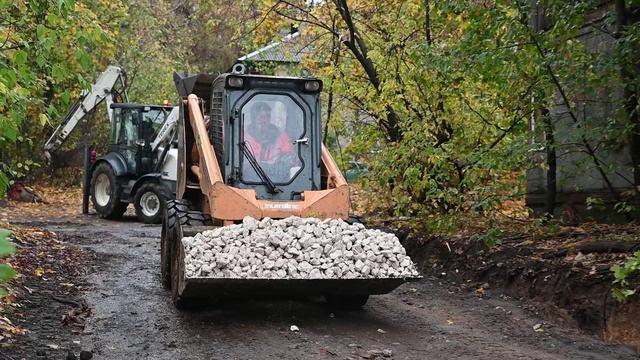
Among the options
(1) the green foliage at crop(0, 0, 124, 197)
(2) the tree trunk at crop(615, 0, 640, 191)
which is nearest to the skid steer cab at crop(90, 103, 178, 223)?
(1) the green foliage at crop(0, 0, 124, 197)

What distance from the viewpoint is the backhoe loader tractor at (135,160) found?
1677 cm

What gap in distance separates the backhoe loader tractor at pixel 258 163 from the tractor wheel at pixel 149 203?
8274mm

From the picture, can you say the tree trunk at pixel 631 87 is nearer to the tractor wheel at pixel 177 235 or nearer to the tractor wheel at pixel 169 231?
the tractor wheel at pixel 177 235

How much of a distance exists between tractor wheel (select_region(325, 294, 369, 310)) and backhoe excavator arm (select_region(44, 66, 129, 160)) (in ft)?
42.3

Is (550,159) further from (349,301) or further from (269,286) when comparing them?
(269,286)

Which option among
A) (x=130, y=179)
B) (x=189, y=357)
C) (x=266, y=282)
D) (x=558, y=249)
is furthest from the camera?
(x=130, y=179)

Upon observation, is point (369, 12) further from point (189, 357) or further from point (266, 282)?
point (189, 357)

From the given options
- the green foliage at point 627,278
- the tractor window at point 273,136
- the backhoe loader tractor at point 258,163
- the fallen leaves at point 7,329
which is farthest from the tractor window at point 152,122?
the green foliage at point 627,278

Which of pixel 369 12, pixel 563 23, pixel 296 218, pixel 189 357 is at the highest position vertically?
pixel 369 12

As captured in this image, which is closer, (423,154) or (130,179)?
(423,154)

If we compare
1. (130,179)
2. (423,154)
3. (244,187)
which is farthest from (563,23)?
(130,179)

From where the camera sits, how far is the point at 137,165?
58.7 ft

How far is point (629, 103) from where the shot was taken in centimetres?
771

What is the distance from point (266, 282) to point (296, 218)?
36.3 inches
